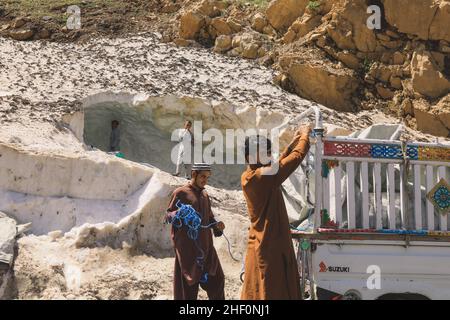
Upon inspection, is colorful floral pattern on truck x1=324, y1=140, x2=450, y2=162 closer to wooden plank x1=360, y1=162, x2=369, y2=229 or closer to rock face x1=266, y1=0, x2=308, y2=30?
wooden plank x1=360, y1=162, x2=369, y2=229

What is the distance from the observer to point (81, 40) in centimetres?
1238

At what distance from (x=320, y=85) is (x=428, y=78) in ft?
6.64

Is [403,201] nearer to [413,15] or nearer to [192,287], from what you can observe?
[192,287]

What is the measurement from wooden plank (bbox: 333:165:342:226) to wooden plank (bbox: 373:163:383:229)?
0.90 ft

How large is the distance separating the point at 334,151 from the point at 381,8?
7.91 meters

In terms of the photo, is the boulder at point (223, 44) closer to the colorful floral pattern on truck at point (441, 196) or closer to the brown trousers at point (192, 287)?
the brown trousers at point (192, 287)

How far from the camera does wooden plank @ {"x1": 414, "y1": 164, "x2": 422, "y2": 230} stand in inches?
162

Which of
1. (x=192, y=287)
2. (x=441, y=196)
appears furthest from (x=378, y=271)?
(x=192, y=287)

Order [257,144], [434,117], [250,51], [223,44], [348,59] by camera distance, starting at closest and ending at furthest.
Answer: [257,144] < [434,117] < [348,59] < [250,51] < [223,44]

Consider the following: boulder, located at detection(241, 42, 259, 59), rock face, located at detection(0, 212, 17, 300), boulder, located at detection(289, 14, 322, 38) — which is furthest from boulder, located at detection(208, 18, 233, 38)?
rock face, located at detection(0, 212, 17, 300)

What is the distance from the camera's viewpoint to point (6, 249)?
5.37 meters
